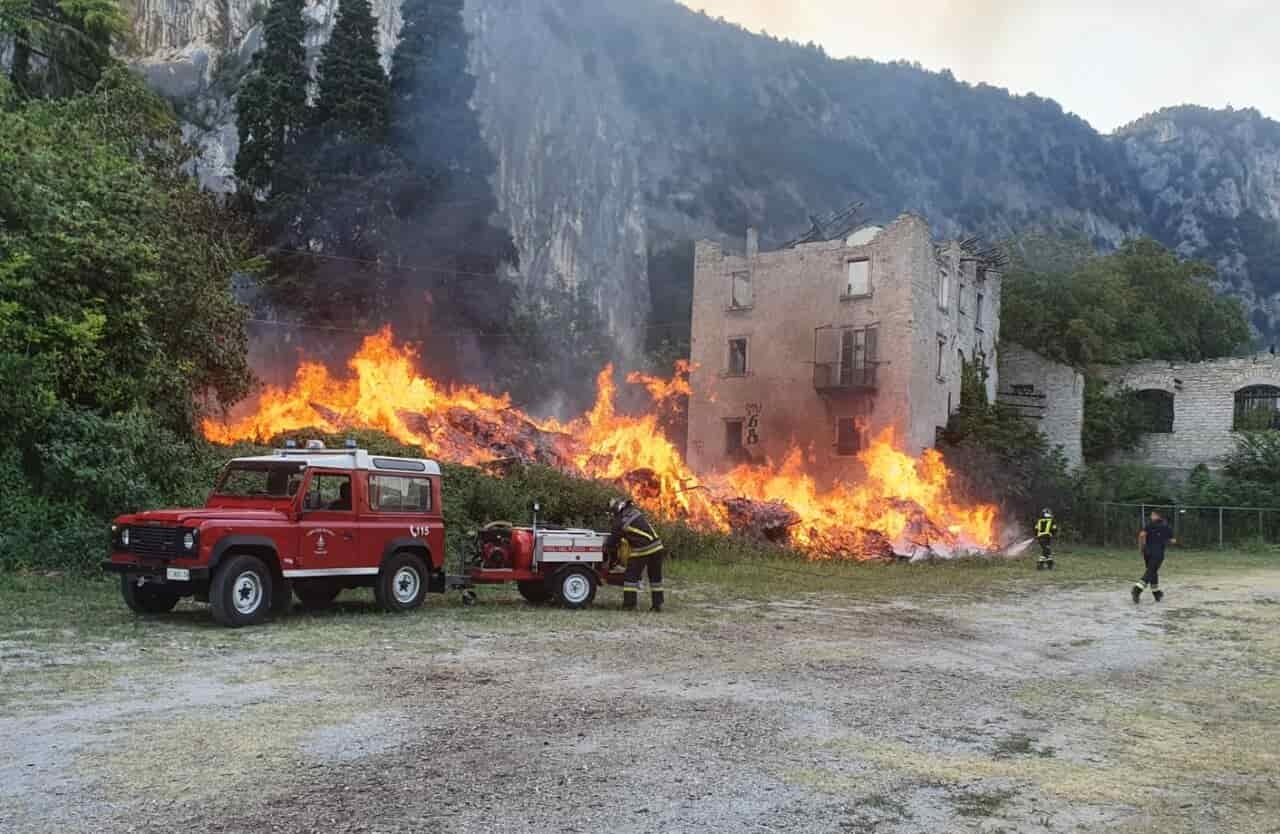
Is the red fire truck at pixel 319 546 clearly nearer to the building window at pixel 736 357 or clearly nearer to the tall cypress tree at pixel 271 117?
the building window at pixel 736 357

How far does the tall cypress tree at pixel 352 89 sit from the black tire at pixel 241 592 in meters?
30.3

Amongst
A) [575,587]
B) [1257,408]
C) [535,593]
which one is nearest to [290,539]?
[535,593]

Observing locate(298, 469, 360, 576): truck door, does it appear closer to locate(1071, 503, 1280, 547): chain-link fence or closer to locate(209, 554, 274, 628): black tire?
locate(209, 554, 274, 628): black tire

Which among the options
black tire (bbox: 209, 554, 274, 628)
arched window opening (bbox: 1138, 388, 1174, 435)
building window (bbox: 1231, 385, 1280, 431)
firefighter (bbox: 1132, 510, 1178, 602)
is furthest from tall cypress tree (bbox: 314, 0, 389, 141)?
building window (bbox: 1231, 385, 1280, 431)

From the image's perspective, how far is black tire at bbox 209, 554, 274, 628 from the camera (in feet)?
38.6

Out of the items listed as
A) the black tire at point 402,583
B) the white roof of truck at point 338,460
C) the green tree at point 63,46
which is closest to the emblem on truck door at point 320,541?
the white roof of truck at point 338,460

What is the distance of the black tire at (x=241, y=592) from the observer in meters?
11.8

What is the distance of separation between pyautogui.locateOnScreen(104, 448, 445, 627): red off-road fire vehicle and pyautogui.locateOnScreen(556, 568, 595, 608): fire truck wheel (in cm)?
180

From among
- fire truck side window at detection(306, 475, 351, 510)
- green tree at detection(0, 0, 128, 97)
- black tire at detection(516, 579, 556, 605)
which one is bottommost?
black tire at detection(516, 579, 556, 605)

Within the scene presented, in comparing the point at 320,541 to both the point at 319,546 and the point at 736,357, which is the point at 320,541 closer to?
the point at 319,546

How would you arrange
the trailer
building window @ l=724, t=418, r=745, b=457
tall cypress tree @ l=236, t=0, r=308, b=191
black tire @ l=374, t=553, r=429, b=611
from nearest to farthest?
black tire @ l=374, t=553, r=429, b=611, the trailer, tall cypress tree @ l=236, t=0, r=308, b=191, building window @ l=724, t=418, r=745, b=457

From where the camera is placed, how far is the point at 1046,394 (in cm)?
4725

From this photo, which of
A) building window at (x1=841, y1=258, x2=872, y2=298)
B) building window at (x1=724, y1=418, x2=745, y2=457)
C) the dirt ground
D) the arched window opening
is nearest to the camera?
the dirt ground

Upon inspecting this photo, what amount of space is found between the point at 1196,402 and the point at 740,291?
68.8 ft
